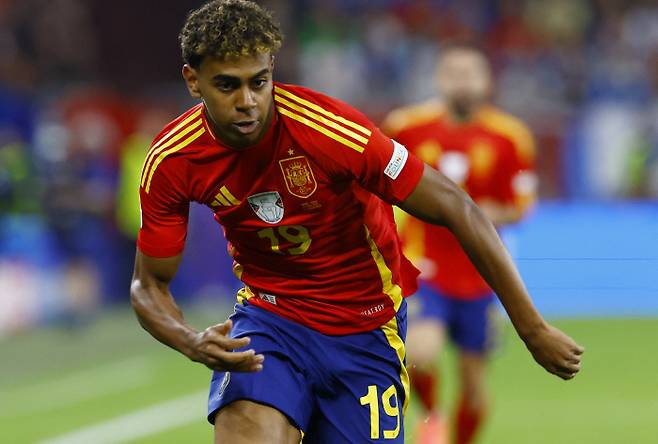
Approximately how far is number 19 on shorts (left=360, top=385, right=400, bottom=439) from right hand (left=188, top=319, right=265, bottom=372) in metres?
0.65

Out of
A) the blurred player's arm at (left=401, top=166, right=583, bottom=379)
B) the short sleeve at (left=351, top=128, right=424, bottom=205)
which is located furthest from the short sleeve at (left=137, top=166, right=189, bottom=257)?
the blurred player's arm at (left=401, top=166, right=583, bottom=379)

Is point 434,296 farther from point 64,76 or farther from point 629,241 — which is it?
point 64,76

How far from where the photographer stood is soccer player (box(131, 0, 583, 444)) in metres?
4.56

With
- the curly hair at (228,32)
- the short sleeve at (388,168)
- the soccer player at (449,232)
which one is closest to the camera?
the curly hair at (228,32)

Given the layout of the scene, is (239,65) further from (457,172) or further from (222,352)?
(457,172)

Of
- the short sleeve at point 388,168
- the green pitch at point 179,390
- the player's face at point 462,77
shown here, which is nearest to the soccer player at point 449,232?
the player's face at point 462,77

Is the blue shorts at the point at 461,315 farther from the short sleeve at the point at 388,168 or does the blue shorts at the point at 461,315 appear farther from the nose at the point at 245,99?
the nose at the point at 245,99

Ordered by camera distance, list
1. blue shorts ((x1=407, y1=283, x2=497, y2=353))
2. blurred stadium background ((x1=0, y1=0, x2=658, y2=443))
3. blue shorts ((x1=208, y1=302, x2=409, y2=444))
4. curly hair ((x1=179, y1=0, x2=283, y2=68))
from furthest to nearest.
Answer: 1. blurred stadium background ((x1=0, y1=0, x2=658, y2=443))
2. blue shorts ((x1=407, y1=283, x2=497, y2=353))
3. blue shorts ((x1=208, y1=302, x2=409, y2=444))
4. curly hair ((x1=179, y1=0, x2=283, y2=68))

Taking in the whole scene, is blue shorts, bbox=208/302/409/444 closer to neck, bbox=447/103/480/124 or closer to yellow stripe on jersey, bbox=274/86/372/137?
yellow stripe on jersey, bbox=274/86/372/137

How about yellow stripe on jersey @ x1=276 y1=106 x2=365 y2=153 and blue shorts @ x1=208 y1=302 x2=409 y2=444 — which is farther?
blue shorts @ x1=208 y1=302 x2=409 y2=444

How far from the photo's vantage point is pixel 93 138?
17.8 meters

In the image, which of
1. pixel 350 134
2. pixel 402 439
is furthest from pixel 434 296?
pixel 350 134

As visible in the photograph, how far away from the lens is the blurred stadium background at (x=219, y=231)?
10094 mm

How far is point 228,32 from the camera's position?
451 centimetres
